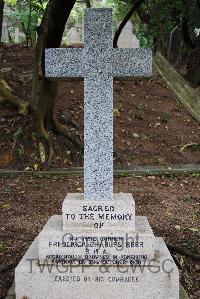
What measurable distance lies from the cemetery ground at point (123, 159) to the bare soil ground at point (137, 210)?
0.01 m

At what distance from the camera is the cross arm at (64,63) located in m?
4.09

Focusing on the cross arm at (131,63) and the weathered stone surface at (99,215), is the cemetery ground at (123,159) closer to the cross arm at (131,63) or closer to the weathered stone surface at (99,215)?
the weathered stone surface at (99,215)

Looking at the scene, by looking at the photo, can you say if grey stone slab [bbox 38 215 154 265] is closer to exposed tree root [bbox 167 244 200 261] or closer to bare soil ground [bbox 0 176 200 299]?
bare soil ground [bbox 0 176 200 299]

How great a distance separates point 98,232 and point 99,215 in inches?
5.5

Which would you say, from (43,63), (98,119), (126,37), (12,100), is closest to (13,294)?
(98,119)

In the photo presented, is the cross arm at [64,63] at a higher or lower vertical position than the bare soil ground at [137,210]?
higher

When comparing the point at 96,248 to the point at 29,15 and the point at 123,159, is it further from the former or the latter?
the point at 29,15

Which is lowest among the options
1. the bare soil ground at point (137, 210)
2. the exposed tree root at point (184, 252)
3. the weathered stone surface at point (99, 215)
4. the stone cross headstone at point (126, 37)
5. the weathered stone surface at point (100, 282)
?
the bare soil ground at point (137, 210)

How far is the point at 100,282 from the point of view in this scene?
3.77 meters

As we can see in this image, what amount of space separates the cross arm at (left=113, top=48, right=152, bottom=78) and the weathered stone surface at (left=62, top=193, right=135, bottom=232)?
1101 mm

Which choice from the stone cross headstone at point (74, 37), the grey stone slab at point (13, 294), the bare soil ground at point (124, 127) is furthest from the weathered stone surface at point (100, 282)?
the stone cross headstone at point (74, 37)

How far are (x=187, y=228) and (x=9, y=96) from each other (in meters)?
5.01

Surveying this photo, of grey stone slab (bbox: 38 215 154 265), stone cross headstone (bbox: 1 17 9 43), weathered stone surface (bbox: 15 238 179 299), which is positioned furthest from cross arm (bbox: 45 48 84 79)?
stone cross headstone (bbox: 1 17 9 43)

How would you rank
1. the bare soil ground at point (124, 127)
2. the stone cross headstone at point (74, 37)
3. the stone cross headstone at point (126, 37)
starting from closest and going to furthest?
1. the bare soil ground at point (124, 127)
2. the stone cross headstone at point (126, 37)
3. the stone cross headstone at point (74, 37)
